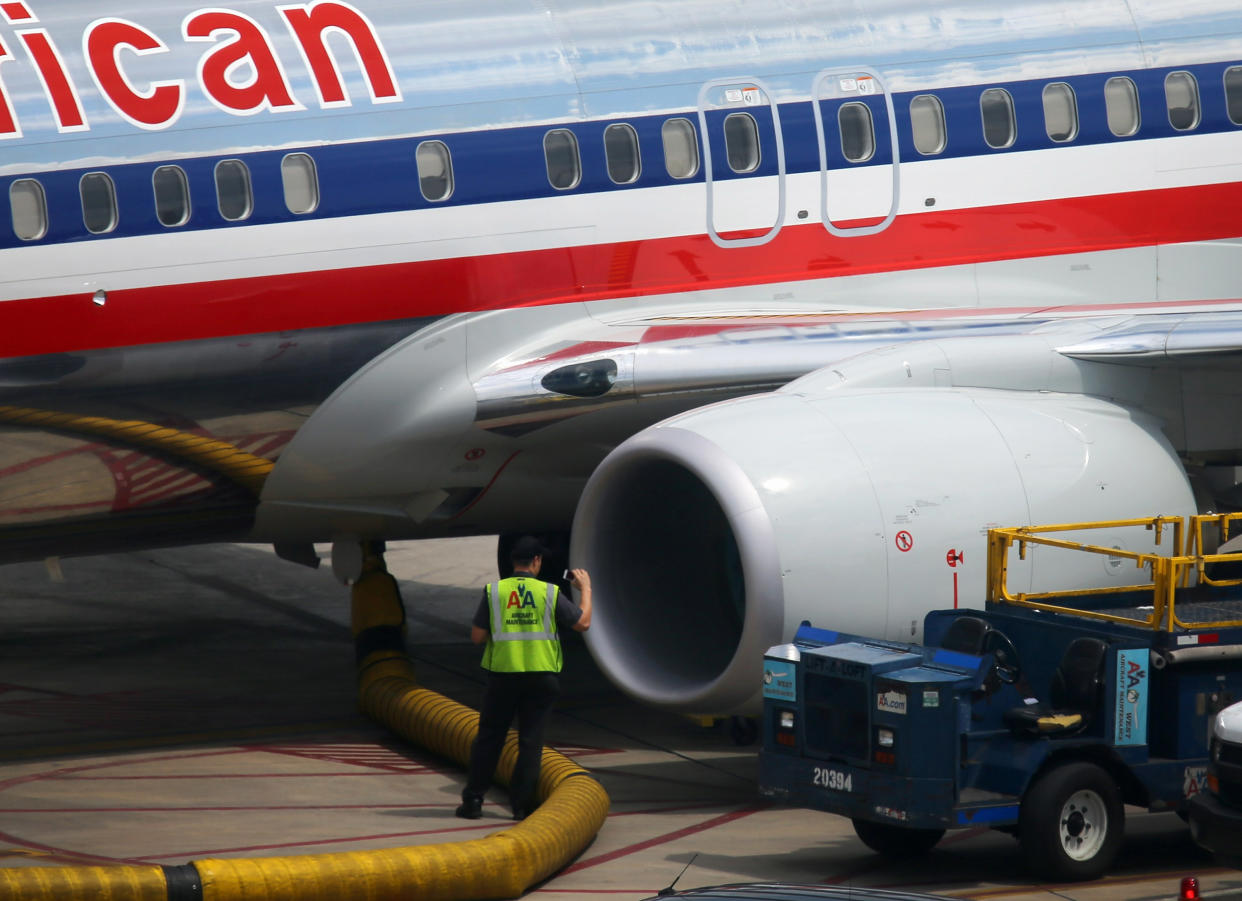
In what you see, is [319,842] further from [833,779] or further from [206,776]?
[833,779]

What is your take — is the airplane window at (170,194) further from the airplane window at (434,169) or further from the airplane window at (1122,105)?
the airplane window at (1122,105)

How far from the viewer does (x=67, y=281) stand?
10859mm

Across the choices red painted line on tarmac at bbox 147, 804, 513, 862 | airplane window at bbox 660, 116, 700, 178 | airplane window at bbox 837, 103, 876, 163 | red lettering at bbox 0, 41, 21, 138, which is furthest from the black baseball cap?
airplane window at bbox 837, 103, 876, 163

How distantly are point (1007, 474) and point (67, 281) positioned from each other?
551cm

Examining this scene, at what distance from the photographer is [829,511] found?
33.8 ft

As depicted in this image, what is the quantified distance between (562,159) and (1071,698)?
4883 millimetres

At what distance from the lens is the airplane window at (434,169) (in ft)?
38.5

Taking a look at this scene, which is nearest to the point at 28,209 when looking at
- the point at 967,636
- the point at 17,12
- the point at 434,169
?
the point at 17,12

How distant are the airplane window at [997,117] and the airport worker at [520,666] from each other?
4751 millimetres

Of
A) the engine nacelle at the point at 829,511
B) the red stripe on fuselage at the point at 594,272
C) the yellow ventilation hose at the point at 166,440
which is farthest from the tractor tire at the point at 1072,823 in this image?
the yellow ventilation hose at the point at 166,440

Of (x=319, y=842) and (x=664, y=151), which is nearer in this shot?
(x=319, y=842)

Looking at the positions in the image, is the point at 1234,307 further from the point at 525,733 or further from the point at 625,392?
the point at 525,733

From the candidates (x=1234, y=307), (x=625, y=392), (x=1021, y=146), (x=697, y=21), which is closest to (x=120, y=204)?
(x=625, y=392)

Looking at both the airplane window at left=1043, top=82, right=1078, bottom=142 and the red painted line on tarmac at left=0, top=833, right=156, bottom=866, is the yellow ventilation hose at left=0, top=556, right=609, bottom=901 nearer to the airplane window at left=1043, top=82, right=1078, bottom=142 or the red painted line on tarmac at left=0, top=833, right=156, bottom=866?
the red painted line on tarmac at left=0, top=833, right=156, bottom=866
